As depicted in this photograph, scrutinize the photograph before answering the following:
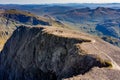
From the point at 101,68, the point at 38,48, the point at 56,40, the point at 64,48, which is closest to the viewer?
the point at 101,68

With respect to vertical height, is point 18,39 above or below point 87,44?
below

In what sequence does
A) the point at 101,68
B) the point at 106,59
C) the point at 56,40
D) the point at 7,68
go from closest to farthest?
1. the point at 101,68
2. the point at 106,59
3. the point at 56,40
4. the point at 7,68

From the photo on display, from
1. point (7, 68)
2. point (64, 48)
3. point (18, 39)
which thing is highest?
point (64, 48)

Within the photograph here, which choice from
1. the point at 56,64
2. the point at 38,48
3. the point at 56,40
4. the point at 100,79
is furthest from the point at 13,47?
the point at 100,79

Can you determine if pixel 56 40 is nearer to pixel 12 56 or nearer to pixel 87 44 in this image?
pixel 87 44

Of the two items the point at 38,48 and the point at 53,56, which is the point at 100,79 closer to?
→ the point at 53,56

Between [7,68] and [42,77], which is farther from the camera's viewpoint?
[7,68]

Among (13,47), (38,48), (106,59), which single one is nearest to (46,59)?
(38,48)
